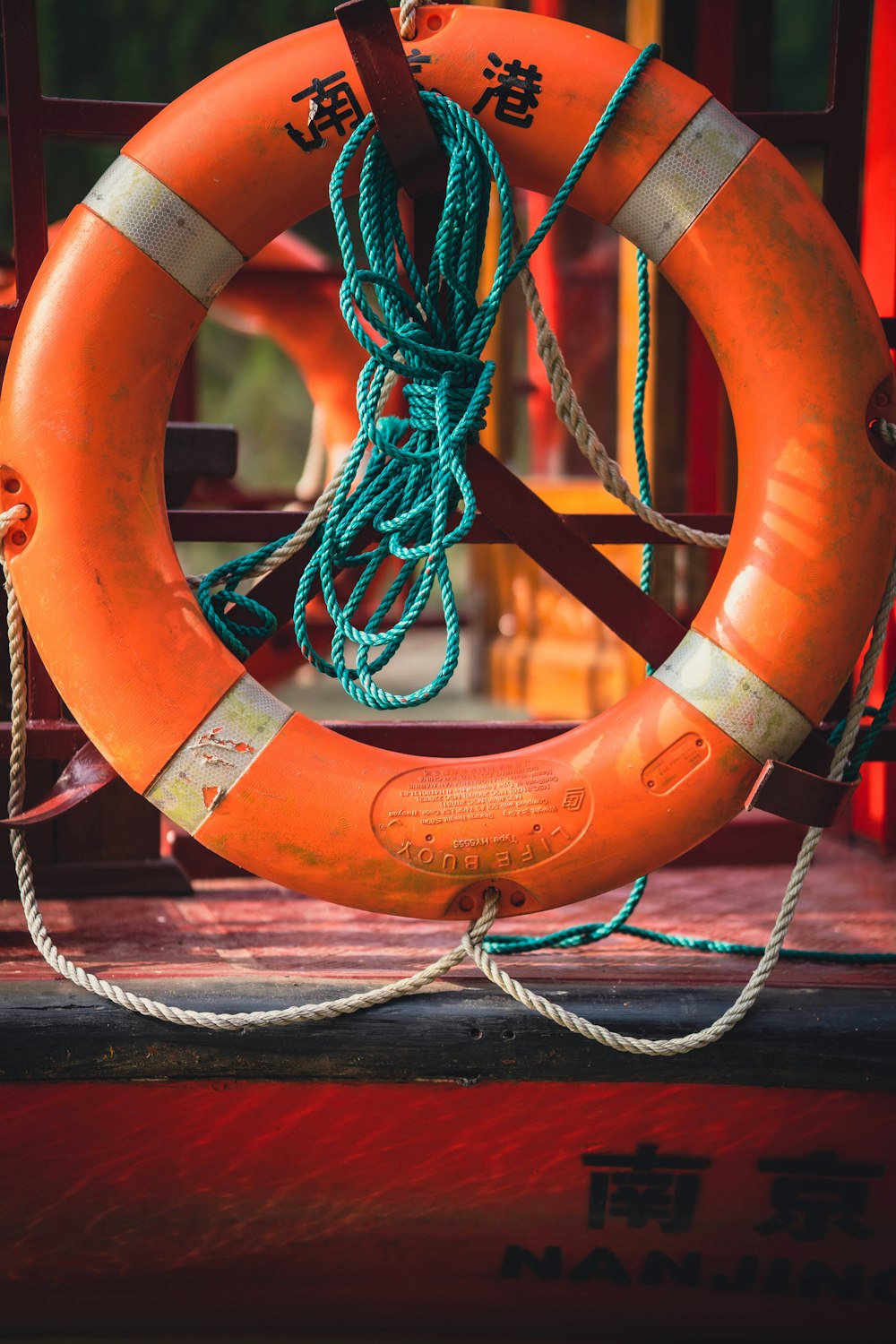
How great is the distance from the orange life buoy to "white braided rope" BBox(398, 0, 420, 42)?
14mm

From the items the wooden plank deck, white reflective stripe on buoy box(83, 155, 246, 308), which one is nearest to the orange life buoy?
white reflective stripe on buoy box(83, 155, 246, 308)

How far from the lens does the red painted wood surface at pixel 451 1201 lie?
128 centimetres

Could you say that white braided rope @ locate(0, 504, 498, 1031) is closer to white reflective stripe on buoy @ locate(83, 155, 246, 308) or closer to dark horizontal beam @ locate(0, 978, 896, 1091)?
dark horizontal beam @ locate(0, 978, 896, 1091)

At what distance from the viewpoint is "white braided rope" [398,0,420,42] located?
50.9 inches

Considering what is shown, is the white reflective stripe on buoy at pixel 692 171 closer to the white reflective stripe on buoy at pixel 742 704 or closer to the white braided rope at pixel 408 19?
the white braided rope at pixel 408 19

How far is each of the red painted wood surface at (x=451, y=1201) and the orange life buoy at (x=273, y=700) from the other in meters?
0.24

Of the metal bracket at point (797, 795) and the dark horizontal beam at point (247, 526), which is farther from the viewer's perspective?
the dark horizontal beam at point (247, 526)

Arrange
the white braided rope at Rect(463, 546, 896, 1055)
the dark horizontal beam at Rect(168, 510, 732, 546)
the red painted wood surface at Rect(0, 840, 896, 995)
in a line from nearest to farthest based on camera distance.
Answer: the white braided rope at Rect(463, 546, 896, 1055) < the red painted wood surface at Rect(0, 840, 896, 995) < the dark horizontal beam at Rect(168, 510, 732, 546)

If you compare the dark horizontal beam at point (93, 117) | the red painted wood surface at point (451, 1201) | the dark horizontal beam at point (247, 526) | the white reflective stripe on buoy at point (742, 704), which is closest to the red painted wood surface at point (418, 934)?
the red painted wood surface at point (451, 1201)

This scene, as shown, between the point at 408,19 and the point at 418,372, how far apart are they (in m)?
0.36

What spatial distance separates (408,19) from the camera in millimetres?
1296

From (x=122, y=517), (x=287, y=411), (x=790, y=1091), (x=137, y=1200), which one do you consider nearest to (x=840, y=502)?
(x=790, y=1091)

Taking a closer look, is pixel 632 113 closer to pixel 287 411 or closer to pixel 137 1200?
pixel 137 1200

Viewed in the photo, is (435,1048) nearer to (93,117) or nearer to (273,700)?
(273,700)
